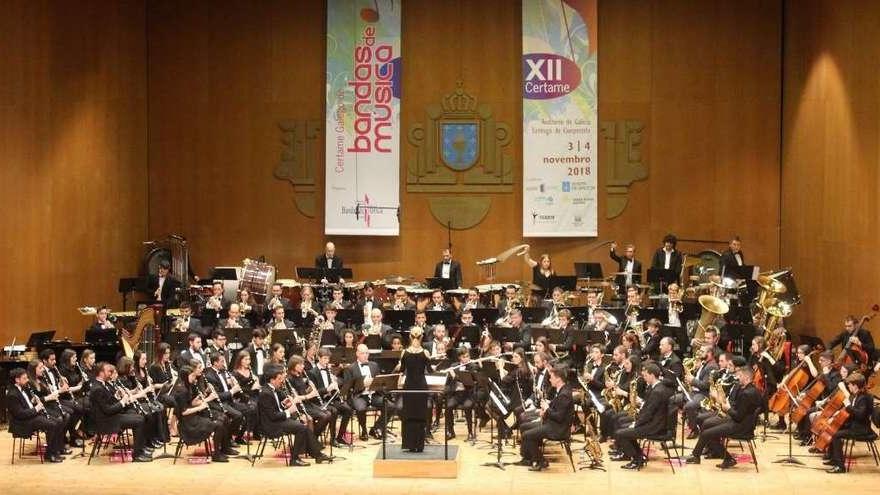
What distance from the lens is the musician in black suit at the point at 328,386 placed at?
53.3 ft

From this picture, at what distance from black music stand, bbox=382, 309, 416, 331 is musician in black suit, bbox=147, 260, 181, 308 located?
5027 mm

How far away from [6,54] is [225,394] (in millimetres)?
7560

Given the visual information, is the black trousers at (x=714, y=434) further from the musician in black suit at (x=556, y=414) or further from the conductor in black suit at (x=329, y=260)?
the conductor in black suit at (x=329, y=260)

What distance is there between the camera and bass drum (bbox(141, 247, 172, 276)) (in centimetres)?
2373

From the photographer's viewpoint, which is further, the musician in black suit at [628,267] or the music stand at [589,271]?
the musician in black suit at [628,267]

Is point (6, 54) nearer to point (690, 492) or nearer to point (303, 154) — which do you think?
point (303, 154)

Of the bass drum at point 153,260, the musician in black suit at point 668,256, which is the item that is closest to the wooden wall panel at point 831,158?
the musician in black suit at point 668,256

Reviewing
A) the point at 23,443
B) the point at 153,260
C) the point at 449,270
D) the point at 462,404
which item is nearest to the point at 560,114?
the point at 449,270

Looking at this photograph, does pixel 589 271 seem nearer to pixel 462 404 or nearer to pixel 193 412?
pixel 462 404

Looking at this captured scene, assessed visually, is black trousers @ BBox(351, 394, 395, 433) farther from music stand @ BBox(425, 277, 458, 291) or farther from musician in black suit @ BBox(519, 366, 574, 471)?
music stand @ BBox(425, 277, 458, 291)

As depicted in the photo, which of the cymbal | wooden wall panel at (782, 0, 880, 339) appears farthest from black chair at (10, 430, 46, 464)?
wooden wall panel at (782, 0, 880, 339)

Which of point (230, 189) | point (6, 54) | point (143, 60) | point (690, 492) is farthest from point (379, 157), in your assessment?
point (690, 492)

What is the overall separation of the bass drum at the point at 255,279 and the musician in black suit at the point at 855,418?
10330 mm

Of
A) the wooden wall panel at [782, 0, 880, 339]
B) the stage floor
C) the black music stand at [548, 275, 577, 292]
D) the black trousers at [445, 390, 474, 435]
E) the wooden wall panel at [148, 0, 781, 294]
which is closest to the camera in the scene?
the stage floor
